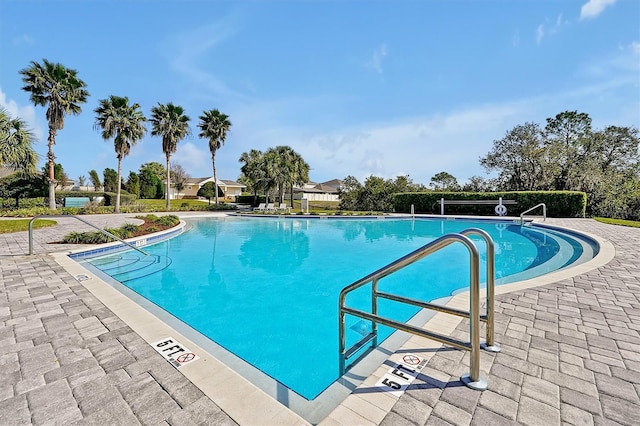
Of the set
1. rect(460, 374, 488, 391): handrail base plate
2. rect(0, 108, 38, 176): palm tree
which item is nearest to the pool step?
rect(460, 374, 488, 391): handrail base plate

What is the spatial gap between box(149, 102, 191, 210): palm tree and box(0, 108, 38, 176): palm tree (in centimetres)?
771

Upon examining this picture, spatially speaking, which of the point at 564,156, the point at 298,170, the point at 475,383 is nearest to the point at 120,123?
the point at 298,170

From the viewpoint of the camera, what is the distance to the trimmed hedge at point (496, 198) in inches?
687

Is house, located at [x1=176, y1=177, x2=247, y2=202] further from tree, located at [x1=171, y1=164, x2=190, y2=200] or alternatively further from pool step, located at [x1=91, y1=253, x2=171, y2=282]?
pool step, located at [x1=91, y1=253, x2=171, y2=282]

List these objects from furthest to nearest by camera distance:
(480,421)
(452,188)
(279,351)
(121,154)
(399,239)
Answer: (452,188) → (121,154) → (399,239) → (279,351) → (480,421)

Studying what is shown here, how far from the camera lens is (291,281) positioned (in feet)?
20.2

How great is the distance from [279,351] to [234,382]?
140 centimetres

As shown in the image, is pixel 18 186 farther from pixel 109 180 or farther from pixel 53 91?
pixel 109 180

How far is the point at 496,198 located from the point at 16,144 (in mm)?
31479

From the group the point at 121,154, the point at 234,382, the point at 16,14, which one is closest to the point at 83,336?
the point at 234,382

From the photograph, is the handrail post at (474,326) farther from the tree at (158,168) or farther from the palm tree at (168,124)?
the tree at (158,168)

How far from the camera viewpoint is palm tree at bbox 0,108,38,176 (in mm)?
16531

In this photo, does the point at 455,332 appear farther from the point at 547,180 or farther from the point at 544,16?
the point at 547,180

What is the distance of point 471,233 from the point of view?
7.07 ft
